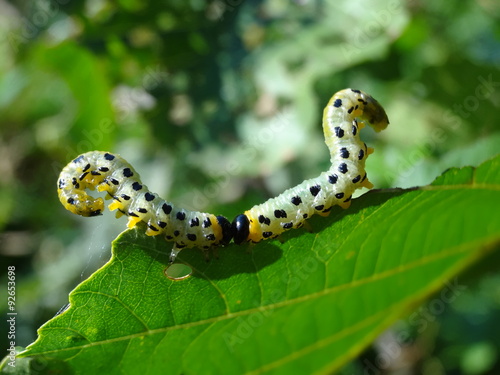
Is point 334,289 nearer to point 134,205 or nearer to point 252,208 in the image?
point 252,208

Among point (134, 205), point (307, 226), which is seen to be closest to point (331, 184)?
point (307, 226)

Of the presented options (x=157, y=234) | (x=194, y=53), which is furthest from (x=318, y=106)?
(x=157, y=234)

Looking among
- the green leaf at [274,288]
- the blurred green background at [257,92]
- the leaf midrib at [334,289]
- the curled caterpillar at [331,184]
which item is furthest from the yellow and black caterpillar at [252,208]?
the blurred green background at [257,92]

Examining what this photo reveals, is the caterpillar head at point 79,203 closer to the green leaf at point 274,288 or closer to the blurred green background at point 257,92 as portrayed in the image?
the green leaf at point 274,288

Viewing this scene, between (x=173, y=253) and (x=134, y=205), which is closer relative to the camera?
(x=173, y=253)

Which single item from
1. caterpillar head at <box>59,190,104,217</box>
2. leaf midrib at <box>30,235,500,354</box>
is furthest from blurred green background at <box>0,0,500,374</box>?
leaf midrib at <box>30,235,500,354</box>
